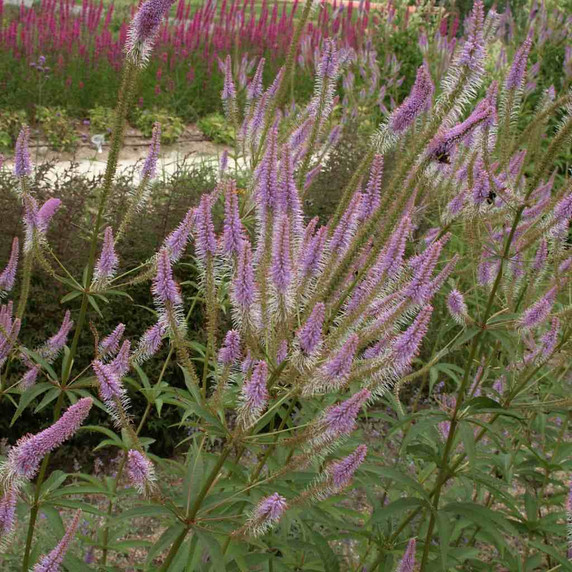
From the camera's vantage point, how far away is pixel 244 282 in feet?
5.76

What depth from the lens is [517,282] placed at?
3025 mm

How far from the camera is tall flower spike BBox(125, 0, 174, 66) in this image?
2.13 meters

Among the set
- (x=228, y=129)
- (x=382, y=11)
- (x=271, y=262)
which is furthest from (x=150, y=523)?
(x=382, y=11)

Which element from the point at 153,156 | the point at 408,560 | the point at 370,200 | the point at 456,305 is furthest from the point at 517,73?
the point at 408,560

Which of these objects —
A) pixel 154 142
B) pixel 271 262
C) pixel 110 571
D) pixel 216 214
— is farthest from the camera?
pixel 216 214

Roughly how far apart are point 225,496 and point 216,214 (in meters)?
3.90

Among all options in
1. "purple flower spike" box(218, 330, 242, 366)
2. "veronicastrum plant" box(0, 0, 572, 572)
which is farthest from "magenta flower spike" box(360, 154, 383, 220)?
"purple flower spike" box(218, 330, 242, 366)

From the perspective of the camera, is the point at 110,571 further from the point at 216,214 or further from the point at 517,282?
the point at 216,214

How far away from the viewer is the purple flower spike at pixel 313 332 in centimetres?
161

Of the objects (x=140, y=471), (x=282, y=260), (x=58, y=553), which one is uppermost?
(x=282, y=260)

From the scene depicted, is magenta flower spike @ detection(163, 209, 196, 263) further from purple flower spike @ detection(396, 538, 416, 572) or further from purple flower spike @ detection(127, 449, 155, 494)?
purple flower spike @ detection(396, 538, 416, 572)

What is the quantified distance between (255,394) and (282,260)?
0.29 meters

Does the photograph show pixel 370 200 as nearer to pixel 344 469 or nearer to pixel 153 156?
pixel 344 469

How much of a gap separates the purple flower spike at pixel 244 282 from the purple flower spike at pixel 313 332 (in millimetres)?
Result: 161
